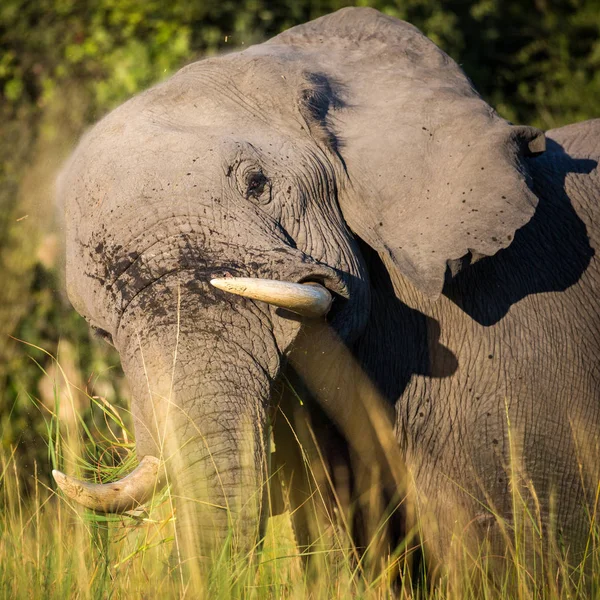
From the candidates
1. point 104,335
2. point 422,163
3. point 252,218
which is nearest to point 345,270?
point 252,218

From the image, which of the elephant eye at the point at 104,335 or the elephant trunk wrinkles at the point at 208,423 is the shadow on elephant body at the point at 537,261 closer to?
the elephant trunk wrinkles at the point at 208,423

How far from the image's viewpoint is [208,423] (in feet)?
9.75

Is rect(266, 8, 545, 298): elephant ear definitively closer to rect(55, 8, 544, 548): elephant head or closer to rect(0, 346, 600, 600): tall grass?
rect(55, 8, 544, 548): elephant head

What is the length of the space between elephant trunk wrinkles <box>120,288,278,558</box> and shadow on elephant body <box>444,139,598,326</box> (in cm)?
85

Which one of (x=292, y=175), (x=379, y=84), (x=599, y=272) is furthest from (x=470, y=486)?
(x=379, y=84)

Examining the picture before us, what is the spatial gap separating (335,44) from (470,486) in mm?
1720

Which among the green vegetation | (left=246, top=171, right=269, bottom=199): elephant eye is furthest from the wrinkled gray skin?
the green vegetation

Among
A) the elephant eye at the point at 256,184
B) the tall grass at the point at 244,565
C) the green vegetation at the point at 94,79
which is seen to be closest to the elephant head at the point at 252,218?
the elephant eye at the point at 256,184

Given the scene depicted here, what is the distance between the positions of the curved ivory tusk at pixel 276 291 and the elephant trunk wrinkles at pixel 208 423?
11 centimetres

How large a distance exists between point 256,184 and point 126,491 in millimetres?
1007

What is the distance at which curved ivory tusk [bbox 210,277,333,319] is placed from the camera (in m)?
2.96

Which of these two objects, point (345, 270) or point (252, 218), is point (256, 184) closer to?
point (252, 218)

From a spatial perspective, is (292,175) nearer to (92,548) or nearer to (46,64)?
(92,548)

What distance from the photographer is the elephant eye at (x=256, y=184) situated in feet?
10.7
